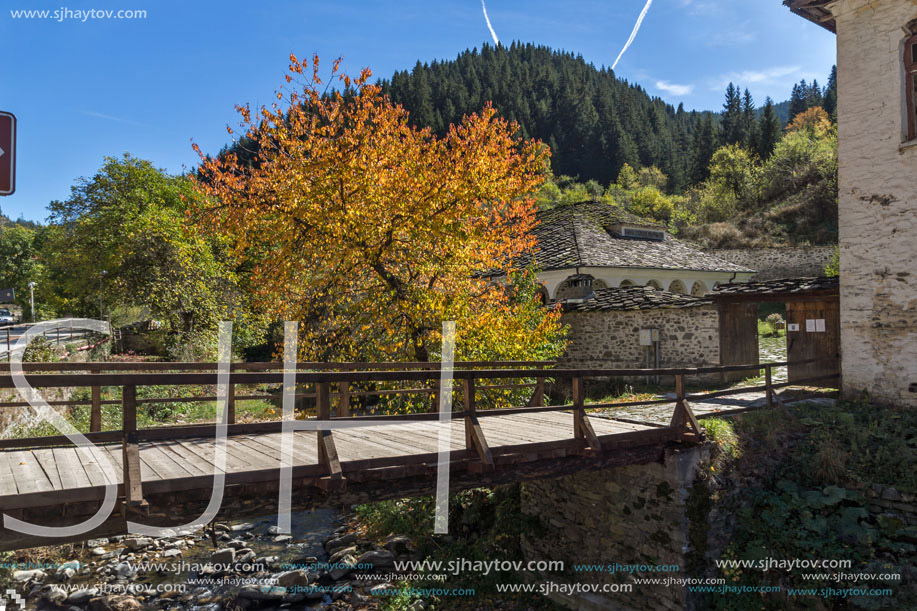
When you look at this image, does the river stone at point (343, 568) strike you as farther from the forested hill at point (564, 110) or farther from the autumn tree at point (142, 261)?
the forested hill at point (564, 110)

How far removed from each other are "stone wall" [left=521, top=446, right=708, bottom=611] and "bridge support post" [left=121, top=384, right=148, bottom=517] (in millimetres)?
5745

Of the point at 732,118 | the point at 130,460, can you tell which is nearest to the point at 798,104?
the point at 732,118

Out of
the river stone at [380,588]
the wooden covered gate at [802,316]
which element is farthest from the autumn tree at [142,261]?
the wooden covered gate at [802,316]

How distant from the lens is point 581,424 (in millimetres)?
6105

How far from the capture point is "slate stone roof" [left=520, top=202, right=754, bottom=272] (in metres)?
19.3

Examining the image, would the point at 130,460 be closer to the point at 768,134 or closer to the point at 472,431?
the point at 472,431

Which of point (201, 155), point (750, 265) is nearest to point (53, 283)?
point (201, 155)

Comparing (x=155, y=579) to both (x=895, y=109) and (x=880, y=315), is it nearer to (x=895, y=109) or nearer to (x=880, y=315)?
(x=880, y=315)

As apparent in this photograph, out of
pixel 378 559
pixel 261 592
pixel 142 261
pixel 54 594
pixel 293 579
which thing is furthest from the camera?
pixel 142 261

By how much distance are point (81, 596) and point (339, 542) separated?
4.11 metres

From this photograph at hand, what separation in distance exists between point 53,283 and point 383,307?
104 feet

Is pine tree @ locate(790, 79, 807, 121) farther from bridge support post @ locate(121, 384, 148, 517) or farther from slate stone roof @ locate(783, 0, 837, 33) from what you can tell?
bridge support post @ locate(121, 384, 148, 517)

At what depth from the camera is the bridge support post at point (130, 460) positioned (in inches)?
140

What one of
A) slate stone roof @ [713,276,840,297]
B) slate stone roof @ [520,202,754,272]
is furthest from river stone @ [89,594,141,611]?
slate stone roof @ [520,202,754,272]
